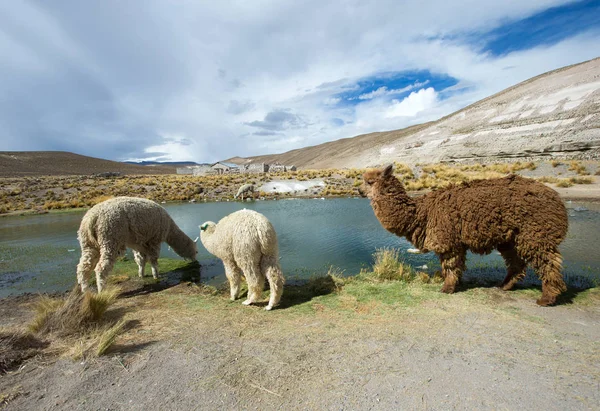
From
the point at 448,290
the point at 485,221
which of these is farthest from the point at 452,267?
the point at 485,221

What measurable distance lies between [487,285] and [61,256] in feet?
40.1

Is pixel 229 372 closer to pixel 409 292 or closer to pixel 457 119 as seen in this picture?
pixel 409 292

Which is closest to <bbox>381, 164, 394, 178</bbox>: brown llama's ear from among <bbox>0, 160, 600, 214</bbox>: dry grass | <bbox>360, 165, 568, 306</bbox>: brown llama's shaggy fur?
<bbox>360, 165, 568, 306</bbox>: brown llama's shaggy fur

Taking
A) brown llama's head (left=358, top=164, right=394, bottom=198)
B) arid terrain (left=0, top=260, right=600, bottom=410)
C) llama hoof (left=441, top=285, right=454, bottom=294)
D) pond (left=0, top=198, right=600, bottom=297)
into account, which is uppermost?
brown llama's head (left=358, top=164, right=394, bottom=198)

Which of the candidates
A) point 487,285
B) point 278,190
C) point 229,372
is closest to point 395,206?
point 487,285

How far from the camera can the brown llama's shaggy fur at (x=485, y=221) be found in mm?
4457

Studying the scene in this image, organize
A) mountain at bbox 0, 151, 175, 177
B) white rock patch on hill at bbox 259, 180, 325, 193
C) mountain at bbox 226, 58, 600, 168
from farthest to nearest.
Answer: mountain at bbox 0, 151, 175, 177 < mountain at bbox 226, 58, 600, 168 < white rock patch on hill at bbox 259, 180, 325, 193

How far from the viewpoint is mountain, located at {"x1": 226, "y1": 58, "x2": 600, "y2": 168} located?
30.1 metres

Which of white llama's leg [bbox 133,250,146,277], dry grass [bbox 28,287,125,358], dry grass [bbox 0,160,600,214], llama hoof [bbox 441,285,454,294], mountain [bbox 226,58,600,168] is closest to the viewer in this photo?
dry grass [bbox 28,287,125,358]

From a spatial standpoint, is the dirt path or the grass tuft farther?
the grass tuft

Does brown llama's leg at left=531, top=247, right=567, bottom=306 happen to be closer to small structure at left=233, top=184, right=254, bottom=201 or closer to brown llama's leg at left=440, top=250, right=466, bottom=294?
brown llama's leg at left=440, top=250, right=466, bottom=294

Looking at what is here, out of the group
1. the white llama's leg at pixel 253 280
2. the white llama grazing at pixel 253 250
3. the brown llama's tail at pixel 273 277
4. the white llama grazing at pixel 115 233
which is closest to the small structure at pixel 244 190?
the white llama grazing at pixel 115 233

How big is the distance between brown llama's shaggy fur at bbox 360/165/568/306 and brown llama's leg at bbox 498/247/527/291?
0.01 metres

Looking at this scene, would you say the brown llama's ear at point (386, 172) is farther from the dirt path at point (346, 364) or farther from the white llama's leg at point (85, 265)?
the white llama's leg at point (85, 265)
